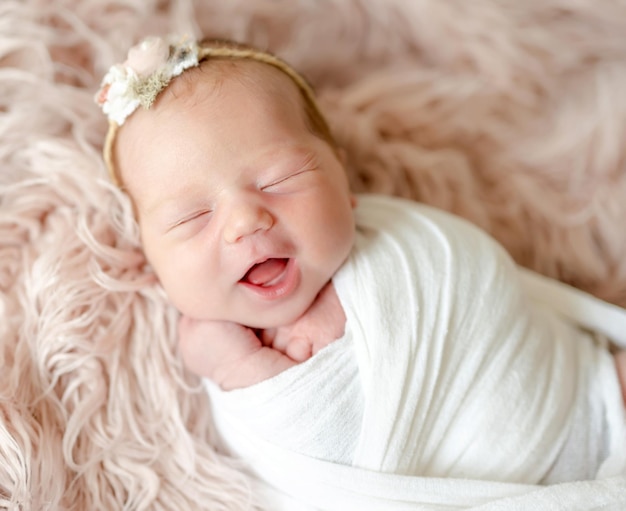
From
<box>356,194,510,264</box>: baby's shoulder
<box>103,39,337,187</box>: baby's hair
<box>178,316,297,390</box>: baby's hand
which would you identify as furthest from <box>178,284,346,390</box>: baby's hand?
<box>103,39,337,187</box>: baby's hair

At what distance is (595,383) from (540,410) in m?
0.13

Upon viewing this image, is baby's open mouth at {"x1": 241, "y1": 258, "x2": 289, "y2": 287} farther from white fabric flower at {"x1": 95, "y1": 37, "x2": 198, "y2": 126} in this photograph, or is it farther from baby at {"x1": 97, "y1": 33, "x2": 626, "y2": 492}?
white fabric flower at {"x1": 95, "y1": 37, "x2": 198, "y2": 126}

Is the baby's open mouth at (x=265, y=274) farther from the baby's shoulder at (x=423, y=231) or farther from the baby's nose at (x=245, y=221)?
the baby's shoulder at (x=423, y=231)

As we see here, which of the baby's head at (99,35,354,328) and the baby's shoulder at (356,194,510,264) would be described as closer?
the baby's head at (99,35,354,328)

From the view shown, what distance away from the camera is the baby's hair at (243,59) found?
1079mm

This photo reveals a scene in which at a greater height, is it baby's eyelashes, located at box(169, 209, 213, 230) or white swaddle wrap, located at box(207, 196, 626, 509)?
baby's eyelashes, located at box(169, 209, 213, 230)

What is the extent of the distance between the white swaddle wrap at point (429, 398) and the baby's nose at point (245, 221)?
0.18 meters

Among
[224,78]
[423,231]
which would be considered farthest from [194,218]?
[423,231]

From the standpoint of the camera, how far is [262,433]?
1.04 meters

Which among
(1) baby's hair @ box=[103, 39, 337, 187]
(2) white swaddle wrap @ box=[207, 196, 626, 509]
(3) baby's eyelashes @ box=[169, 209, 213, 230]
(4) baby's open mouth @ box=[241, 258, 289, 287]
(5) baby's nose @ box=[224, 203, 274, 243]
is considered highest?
(1) baby's hair @ box=[103, 39, 337, 187]

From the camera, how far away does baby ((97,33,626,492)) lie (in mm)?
990

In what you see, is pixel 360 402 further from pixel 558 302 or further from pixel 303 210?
pixel 558 302

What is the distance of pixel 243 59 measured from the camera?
1094 millimetres

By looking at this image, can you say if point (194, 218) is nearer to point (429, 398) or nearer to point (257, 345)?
point (257, 345)
